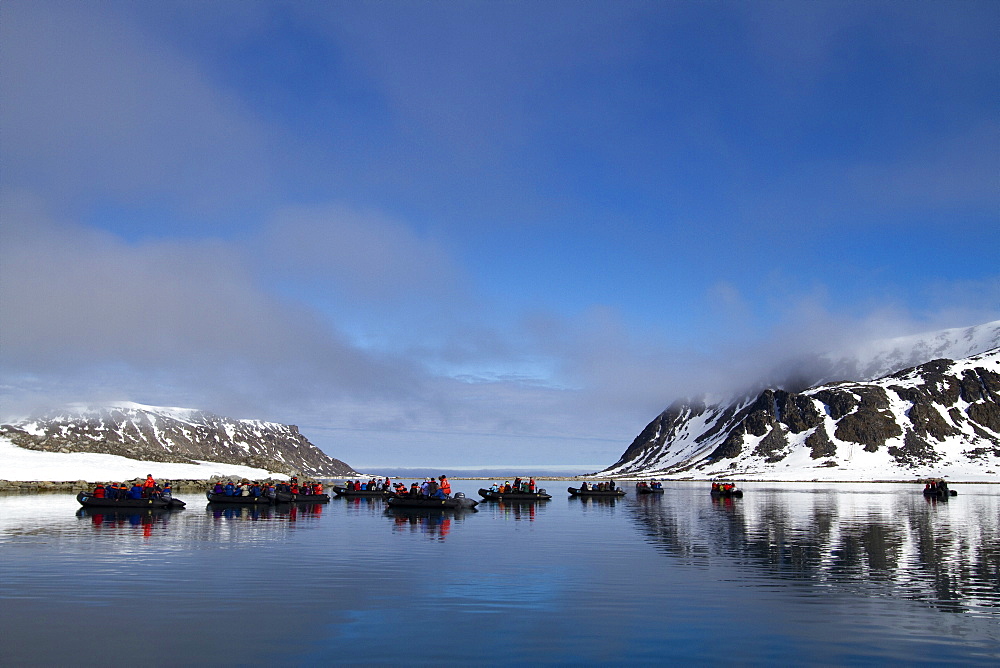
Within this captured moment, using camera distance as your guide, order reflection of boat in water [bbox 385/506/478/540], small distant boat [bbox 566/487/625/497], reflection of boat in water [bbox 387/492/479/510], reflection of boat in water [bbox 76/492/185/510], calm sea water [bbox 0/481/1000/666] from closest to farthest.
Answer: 1. calm sea water [bbox 0/481/1000/666]
2. reflection of boat in water [bbox 385/506/478/540]
3. reflection of boat in water [bbox 76/492/185/510]
4. reflection of boat in water [bbox 387/492/479/510]
5. small distant boat [bbox 566/487/625/497]

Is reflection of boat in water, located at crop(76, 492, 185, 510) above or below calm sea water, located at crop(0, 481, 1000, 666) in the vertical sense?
above

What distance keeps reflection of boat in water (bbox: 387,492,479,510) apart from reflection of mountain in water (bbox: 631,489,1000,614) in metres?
20.0

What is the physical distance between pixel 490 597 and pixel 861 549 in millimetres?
29535

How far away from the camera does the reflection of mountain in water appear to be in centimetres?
3322

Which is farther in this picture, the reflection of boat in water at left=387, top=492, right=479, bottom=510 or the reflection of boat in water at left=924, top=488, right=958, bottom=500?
the reflection of boat in water at left=924, top=488, right=958, bottom=500

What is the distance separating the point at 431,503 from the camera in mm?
85812

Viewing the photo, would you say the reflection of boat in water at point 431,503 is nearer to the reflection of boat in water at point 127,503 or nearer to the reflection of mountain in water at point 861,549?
the reflection of mountain in water at point 861,549

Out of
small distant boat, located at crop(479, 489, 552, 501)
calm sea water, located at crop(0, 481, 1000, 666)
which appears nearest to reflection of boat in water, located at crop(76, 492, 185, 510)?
calm sea water, located at crop(0, 481, 1000, 666)

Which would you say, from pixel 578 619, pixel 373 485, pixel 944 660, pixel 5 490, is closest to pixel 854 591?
pixel 944 660

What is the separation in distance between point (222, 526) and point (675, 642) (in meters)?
47.9

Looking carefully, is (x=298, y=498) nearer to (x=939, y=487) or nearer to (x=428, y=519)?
(x=428, y=519)

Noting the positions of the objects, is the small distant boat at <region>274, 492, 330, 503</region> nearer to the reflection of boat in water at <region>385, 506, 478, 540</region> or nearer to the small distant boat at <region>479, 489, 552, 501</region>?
the reflection of boat in water at <region>385, 506, 478, 540</region>

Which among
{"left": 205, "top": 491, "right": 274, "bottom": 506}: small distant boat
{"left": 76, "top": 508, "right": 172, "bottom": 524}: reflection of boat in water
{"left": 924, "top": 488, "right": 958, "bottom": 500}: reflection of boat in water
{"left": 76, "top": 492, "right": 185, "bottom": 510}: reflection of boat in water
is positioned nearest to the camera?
{"left": 76, "top": 508, "right": 172, "bottom": 524}: reflection of boat in water

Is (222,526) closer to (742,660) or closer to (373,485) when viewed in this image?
(742,660)
